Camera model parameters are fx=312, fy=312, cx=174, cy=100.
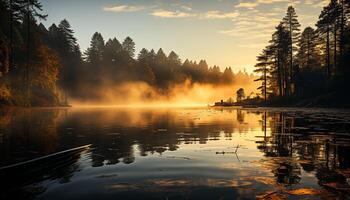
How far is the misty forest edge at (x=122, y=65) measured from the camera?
163ft

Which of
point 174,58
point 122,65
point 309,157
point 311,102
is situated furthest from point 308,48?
point 174,58

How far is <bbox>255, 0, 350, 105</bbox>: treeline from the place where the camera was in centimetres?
4978

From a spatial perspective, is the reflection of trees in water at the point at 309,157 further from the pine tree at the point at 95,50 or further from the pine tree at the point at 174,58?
the pine tree at the point at 174,58

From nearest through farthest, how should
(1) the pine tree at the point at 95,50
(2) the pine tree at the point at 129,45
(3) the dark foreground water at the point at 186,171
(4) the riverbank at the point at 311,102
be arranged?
(3) the dark foreground water at the point at 186,171 < (4) the riverbank at the point at 311,102 < (1) the pine tree at the point at 95,50 < (2) the pine tree at the point at 129,45

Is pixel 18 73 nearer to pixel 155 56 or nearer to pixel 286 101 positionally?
pixel 286 101

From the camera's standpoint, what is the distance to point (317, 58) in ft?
246

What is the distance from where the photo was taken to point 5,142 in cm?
1379

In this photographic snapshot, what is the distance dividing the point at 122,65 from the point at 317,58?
64.3 metres

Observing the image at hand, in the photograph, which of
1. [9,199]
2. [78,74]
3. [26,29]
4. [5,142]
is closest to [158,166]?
[9,199]

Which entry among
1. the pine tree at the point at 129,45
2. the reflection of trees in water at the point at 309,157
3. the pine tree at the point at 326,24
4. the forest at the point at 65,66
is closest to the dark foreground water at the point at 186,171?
the reflection of trees in water at the point at 309,157

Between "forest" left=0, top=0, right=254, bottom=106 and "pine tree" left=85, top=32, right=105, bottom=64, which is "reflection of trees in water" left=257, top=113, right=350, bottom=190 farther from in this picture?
"pine tree" left=85, top=32, right=105, bottom=64

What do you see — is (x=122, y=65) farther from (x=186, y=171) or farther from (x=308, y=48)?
(x=186, y=171)

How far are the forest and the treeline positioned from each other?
48.2 meters

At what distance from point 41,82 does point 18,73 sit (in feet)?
14.8
